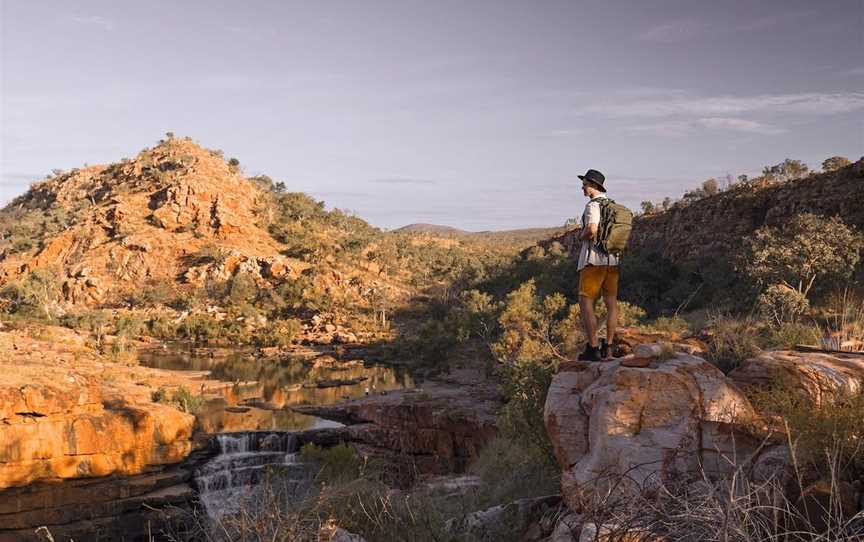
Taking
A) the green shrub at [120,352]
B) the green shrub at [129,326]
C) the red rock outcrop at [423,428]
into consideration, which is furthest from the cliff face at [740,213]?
the green shrub at [129,326]

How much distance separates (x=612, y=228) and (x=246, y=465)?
12.7 m

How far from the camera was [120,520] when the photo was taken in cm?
1209

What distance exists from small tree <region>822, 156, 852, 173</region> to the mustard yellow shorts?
29351mm

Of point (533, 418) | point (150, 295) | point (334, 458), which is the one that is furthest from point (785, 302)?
point (150, 295)

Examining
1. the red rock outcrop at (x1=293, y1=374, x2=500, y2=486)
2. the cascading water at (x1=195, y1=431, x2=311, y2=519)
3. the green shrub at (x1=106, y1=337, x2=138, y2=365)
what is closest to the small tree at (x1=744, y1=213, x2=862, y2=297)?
the red rock outcrop at (x1=293, y1=374, x2=500, y2=486)

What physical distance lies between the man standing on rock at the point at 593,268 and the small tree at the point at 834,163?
29.3m

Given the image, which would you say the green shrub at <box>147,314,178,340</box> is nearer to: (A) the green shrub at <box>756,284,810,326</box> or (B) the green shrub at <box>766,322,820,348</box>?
(A) the green shrub at <box>756,284,810,326</box>

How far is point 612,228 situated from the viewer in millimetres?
5434

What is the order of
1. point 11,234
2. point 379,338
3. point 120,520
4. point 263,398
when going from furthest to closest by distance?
point 11,234 → point 379,338 → point 263,398 → point 120,520

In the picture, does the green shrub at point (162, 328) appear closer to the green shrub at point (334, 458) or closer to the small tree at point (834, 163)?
the green shrub at point (334, 458)

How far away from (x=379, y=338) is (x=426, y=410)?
18983 millimetres

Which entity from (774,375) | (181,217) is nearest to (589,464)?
(774,375)

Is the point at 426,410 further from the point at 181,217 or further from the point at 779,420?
the point at 181,217

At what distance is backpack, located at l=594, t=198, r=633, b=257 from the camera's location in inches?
214
